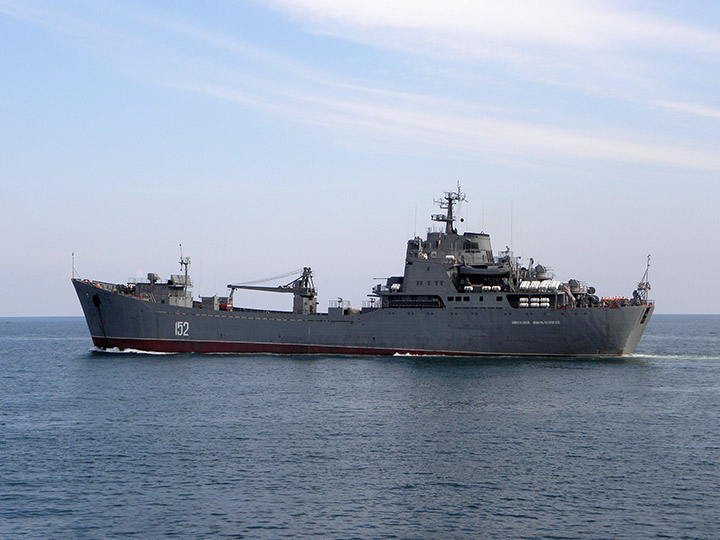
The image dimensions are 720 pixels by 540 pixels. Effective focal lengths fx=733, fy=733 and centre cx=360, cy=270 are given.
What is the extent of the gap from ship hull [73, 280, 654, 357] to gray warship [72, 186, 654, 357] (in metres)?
0.09

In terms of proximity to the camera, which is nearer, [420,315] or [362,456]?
[362,456]

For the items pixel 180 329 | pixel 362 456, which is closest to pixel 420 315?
pixel 180 329

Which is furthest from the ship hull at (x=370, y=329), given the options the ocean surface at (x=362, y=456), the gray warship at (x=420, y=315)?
the ocean surface at (x=362, y=456)

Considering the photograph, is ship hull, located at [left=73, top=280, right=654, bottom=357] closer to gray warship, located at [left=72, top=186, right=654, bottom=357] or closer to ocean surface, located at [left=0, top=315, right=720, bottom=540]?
gray warship, located at [left=72, top=186, right=654, bottom=357]

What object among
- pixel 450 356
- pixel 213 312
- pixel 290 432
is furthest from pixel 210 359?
pixel 290 432

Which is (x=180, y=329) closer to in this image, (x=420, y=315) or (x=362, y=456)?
(x=420, y=315)

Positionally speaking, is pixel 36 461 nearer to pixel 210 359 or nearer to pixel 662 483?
pixel 662 483

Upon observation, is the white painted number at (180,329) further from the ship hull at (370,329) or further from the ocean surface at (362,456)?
the ocean surface at (362,456)

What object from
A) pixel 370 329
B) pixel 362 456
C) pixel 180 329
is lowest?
pixel 362 456

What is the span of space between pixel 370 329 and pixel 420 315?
4862mm

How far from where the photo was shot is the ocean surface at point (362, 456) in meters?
23.6

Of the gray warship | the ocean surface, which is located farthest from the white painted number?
the ocean surface

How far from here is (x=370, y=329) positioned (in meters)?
66.4

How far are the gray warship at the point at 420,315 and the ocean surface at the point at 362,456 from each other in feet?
26.1
